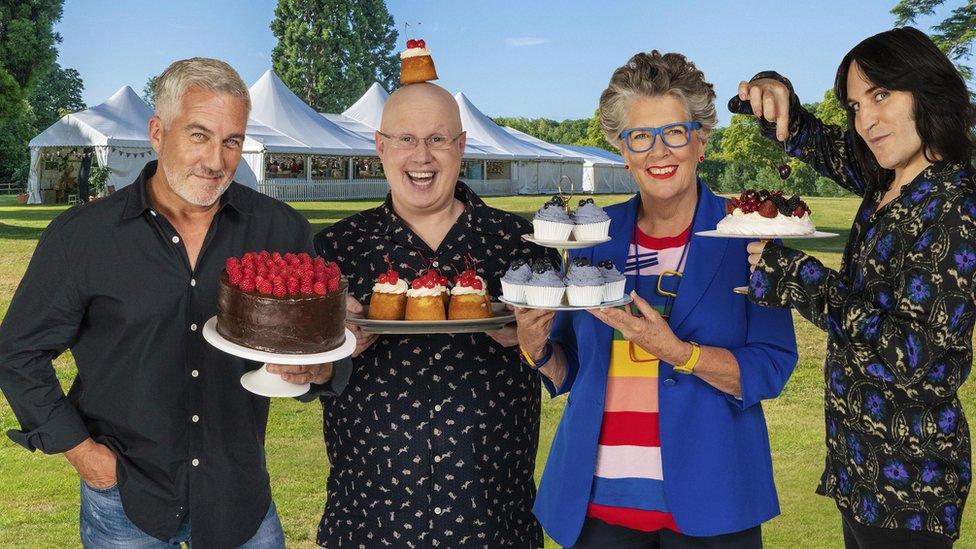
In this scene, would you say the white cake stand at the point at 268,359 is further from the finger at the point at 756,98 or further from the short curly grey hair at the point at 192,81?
the finger at the point at 756,98

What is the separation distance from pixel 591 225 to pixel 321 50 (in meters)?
53.4

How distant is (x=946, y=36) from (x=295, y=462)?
1953 centimetres

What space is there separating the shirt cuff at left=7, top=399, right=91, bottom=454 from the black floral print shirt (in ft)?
6.39

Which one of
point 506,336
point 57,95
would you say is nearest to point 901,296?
point 506,336

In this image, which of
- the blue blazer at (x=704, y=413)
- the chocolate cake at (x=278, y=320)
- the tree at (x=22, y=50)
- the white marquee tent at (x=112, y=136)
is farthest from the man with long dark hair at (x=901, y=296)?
the white marquee tent at (x=112, y=136)

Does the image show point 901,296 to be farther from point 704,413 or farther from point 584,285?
point 584,285

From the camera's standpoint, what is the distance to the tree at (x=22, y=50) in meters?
26.3

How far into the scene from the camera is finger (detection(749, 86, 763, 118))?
116 inches

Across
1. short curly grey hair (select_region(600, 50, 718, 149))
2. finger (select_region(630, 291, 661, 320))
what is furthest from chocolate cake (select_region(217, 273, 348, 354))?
short curly grey hair (select_region(600, 50, 718, 149))

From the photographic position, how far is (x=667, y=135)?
262cm

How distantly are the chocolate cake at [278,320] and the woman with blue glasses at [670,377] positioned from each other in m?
0.56

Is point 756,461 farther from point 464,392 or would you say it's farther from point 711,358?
point 464,392

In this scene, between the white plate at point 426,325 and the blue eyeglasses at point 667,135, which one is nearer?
the blue eyeglasses at point 667,135

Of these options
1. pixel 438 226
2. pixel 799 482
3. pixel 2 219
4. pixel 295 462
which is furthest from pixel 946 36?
pixel 2 219
